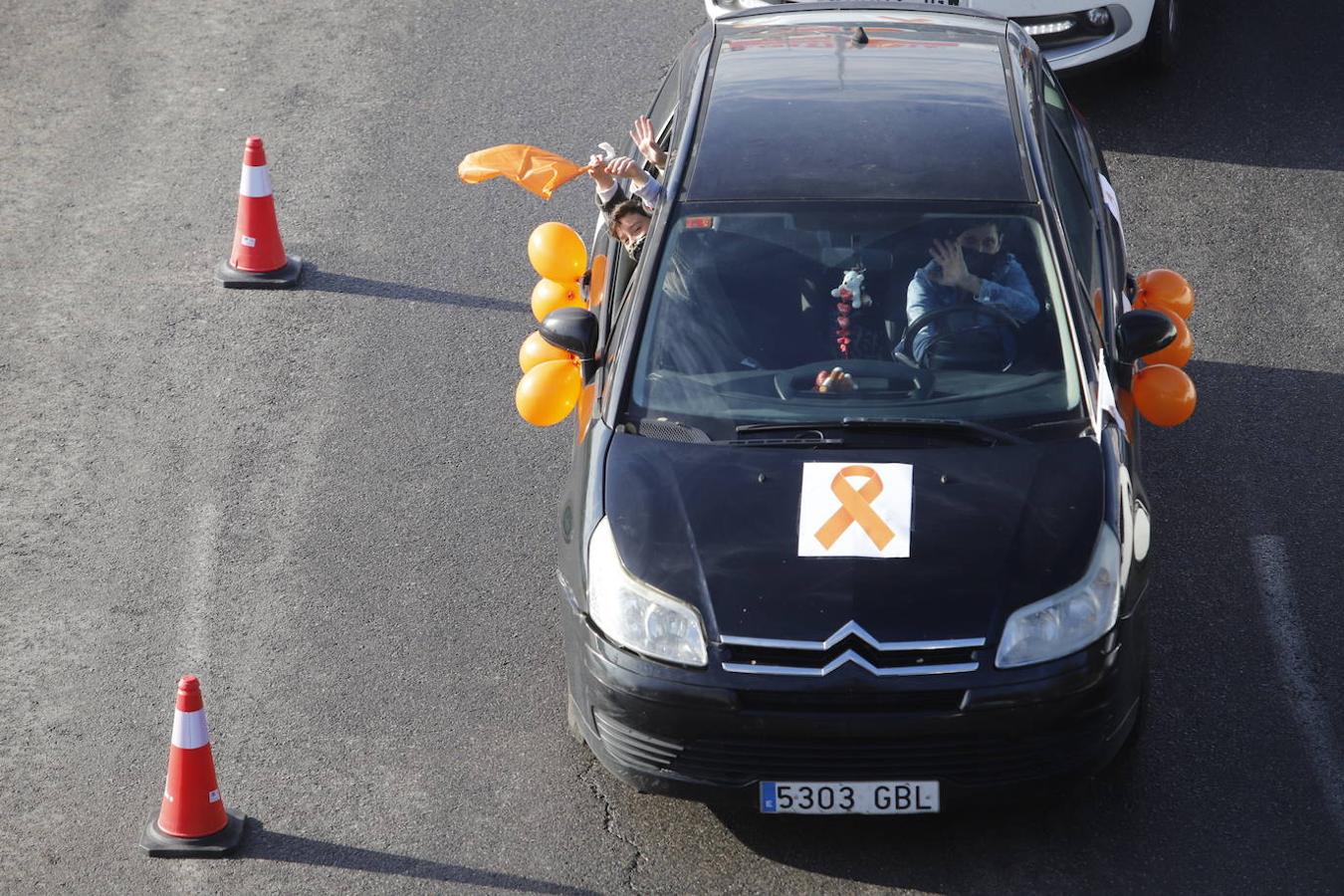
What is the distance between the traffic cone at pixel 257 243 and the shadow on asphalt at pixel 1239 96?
4892 millimetres

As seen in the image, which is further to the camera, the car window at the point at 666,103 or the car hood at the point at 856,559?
the car window at the point at 666,103

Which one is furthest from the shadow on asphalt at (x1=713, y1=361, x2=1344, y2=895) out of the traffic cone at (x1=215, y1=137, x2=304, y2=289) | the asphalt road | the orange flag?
the traffic cone at (x1=215, y1=137, x2=304, y2=289)

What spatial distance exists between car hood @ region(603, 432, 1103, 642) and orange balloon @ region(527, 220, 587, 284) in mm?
2222

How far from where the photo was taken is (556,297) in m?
8.09

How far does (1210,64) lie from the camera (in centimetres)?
1149

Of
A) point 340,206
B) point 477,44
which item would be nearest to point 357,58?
point 477,44

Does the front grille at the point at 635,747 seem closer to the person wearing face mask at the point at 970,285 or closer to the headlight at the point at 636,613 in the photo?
the headlight at the point at 636,613

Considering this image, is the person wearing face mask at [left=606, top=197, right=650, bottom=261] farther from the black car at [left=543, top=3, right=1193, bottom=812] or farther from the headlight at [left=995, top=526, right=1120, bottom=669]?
the headlight at [left=995, top=526, right=1120, bottom=669]

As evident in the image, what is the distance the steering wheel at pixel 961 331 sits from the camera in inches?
239

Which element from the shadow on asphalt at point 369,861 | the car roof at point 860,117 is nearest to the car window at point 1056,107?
the car roof at point 860,117

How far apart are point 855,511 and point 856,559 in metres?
0.18

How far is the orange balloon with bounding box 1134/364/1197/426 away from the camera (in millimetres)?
6648

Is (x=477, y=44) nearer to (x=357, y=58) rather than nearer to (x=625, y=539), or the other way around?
(x=357, y=58)

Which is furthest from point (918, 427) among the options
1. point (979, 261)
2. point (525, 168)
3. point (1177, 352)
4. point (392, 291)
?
point (392, 291)
